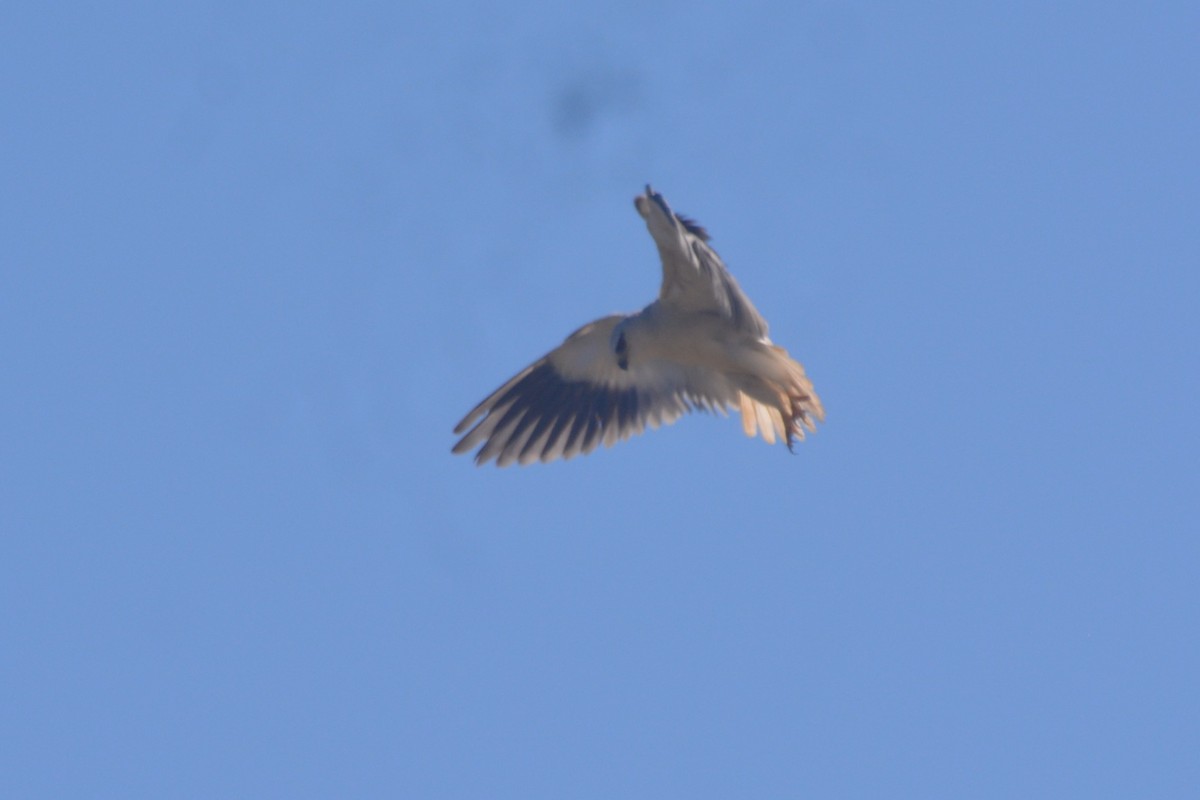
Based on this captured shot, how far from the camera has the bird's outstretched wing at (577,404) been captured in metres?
12.1

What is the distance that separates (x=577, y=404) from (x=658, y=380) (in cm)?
59

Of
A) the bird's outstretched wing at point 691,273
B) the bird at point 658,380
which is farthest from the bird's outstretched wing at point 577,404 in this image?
the bird's outstretched wing at point 691,273

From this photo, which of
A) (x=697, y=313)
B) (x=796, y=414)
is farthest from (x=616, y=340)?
(x=796, y=414)

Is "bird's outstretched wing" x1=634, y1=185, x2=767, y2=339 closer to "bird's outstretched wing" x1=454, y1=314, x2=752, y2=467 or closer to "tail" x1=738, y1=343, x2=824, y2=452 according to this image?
"tail" x1=738, y1=343, x2=824, y2=452

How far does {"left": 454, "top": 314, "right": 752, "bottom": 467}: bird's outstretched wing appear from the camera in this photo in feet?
39.5

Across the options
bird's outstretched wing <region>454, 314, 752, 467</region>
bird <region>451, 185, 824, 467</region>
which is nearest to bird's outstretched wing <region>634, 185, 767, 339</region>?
bird <region>451, 185, 824, 467</region>

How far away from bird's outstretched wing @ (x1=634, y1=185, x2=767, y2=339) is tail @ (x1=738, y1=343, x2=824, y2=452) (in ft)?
0.62

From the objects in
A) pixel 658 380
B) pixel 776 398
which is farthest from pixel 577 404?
pixel 776 398

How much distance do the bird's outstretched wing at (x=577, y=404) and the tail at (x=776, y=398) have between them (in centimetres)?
21

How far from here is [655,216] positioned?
33.3 ft

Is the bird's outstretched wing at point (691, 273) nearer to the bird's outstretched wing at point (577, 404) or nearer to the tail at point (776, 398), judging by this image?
the tail at point (776, 398)

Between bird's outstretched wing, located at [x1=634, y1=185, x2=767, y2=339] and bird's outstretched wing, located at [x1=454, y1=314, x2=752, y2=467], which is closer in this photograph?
bird's outstretched wing, located at [x1=634, y1=185, x2=767, y2=339]

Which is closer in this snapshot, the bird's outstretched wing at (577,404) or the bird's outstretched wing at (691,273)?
the bird's outstretched wing at (691,273)

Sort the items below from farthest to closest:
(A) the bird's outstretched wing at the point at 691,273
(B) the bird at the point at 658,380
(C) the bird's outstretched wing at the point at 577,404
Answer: (C) the bird's outstretched wing at the point at 577,404 → (B) the bird at the point at 658,380 → (A) the bird's outstretched wing at the point at 691,273
